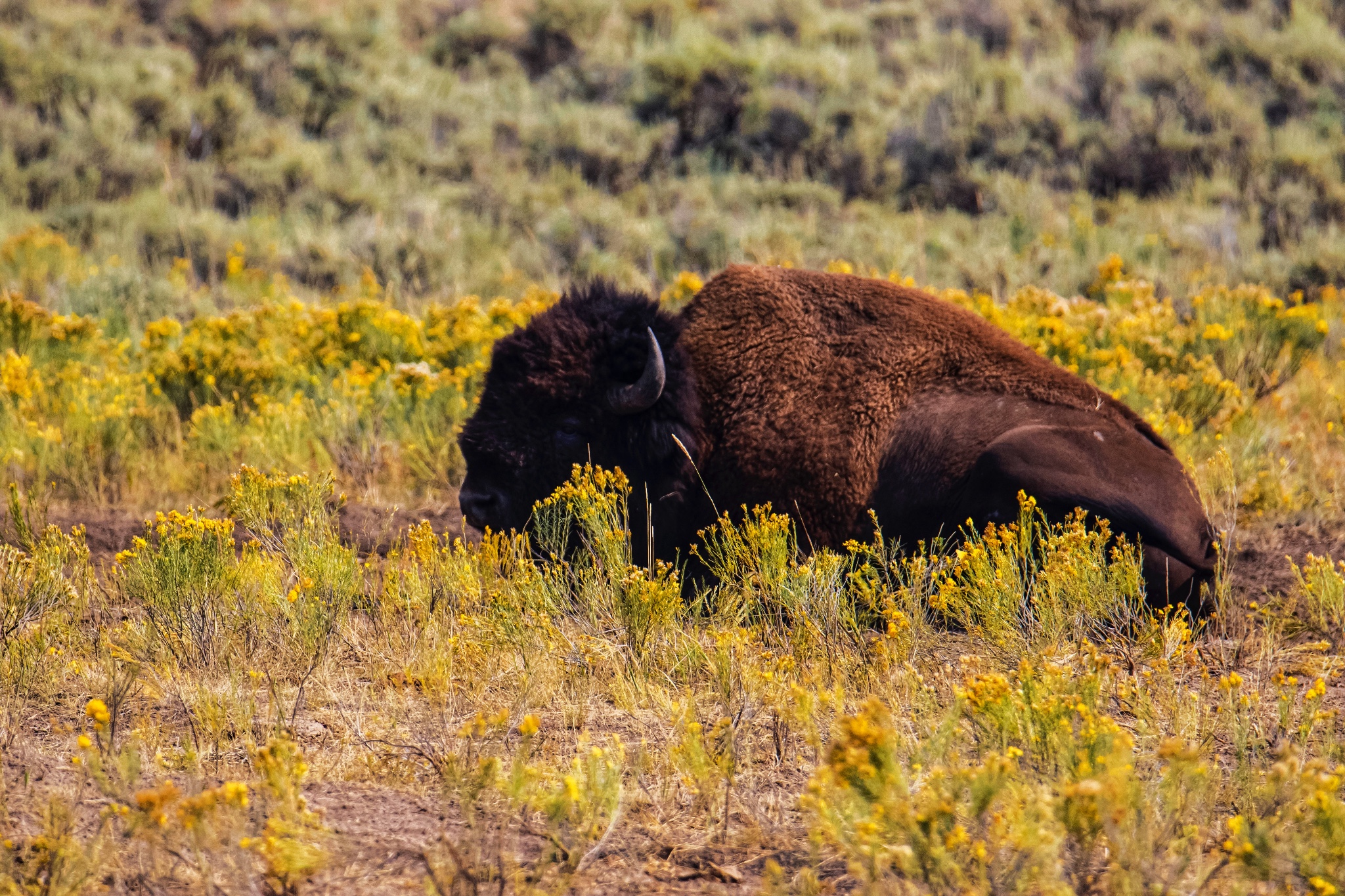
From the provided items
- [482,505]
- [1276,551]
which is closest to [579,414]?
[482,505]

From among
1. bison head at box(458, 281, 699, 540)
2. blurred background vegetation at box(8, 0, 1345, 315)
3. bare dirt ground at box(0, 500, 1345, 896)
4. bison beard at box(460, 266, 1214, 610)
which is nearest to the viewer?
bare dirt ground at box(0, 500, 1345, 896)

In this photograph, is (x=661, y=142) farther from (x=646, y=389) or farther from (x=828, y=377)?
(x=646, y=389)

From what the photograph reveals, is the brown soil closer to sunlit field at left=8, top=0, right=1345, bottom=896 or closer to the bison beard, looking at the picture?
sunlit field at left=8, top=0, right=1345, bottom=896

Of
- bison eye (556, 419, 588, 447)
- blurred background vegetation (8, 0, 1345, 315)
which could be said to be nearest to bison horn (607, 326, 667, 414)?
bison eye (556, 419, 588, 447)

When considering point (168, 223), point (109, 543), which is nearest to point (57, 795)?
point (109, 543)

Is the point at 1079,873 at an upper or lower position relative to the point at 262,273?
upper

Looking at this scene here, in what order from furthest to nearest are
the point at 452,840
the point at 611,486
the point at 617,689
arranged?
the point at 611,486, the point at 617,689, the point at 452,840

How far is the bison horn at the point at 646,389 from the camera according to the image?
15.1 ft

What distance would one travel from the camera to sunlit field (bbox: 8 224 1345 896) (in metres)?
2.44

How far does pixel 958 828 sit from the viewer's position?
91.2 inches

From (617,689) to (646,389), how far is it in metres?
1.35

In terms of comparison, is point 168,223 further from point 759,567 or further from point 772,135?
point 759,567

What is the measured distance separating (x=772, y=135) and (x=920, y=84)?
2.29m

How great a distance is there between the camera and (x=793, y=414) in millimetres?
4703
